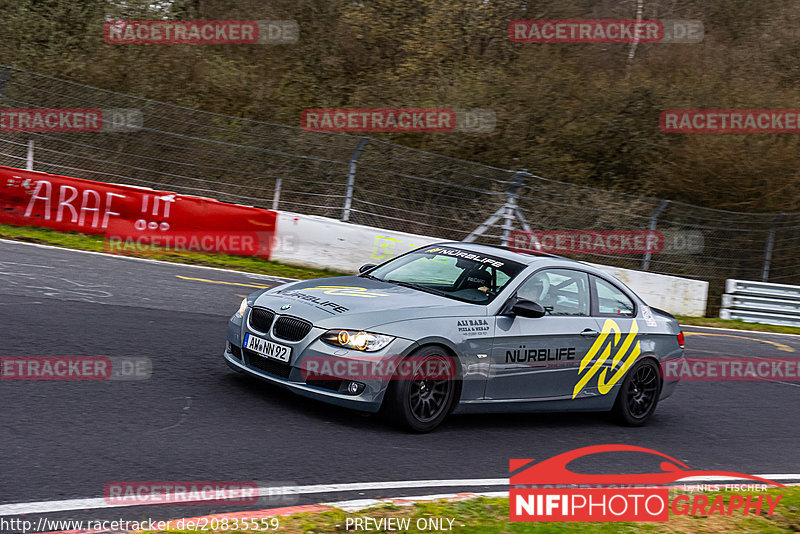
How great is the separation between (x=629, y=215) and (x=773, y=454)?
10346 mm

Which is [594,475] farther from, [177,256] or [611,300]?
[177,256]

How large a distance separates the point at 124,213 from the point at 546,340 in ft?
31.8

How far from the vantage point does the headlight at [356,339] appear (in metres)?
6.68

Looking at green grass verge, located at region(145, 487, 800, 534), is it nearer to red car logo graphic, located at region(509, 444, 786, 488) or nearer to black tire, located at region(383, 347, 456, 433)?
red car logo graphic, located at region(509, 444, 786, 488)

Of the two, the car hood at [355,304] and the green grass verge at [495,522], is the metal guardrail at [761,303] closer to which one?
the car hood at [355,304]

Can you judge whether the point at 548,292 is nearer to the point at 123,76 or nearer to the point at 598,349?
the point at 598,349

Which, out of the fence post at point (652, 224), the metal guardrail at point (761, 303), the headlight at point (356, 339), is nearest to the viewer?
the headlight at point (356, 339)

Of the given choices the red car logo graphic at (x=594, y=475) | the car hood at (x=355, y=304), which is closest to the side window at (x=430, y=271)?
the car hood at (x=355, y=304)

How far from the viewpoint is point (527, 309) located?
7488mm

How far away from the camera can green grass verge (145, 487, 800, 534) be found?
464cm

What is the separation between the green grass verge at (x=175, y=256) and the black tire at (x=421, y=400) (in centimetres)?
822

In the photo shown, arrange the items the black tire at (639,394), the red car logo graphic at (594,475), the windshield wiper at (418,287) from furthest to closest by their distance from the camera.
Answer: the black tire at (639,394) → the windshield wiper at (418,287) → the red car logo graphic at (594,475)

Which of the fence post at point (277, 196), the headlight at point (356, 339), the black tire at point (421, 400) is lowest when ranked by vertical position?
the black tire at point (421, 400)

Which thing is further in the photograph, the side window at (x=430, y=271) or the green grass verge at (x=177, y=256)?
the green grass verge at (x=177, y=256)
